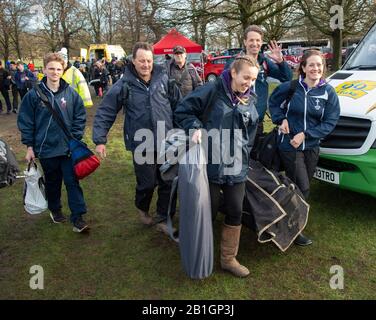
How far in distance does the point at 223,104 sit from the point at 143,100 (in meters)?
1.07

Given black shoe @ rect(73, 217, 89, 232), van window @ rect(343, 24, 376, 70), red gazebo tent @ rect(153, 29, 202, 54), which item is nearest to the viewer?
black shoe @ rect(73, 217, 89, 232)

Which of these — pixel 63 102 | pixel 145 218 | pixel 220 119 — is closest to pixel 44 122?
pixel 63 102

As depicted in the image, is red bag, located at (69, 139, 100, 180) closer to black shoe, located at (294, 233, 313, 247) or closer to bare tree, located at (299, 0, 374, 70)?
black shoe, located at (294, 233, 313, 247)

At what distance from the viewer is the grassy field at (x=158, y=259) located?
3.15 metres

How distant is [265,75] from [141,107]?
58.1 inches

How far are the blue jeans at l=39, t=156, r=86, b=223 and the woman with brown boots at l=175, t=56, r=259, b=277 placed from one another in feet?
5.30

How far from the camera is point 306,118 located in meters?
3.66

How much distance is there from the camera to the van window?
15.9 ft

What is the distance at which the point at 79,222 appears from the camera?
4.23 meters

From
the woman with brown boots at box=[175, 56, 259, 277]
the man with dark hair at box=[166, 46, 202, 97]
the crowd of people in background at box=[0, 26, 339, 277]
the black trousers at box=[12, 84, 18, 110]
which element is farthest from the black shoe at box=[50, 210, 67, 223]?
the black trousers at box=[12, 84, 18, 110]

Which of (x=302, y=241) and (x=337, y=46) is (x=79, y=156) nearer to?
(x=302, y=241)

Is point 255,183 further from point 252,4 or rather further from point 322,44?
point 322,44

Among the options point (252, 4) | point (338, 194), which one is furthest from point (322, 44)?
point (338, 194)
